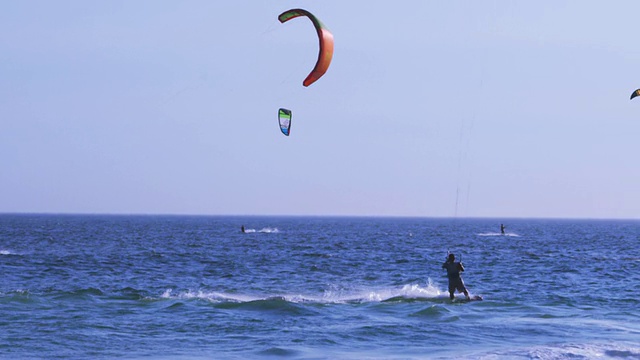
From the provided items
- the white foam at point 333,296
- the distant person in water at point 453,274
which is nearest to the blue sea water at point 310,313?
the white foam at point 333,296

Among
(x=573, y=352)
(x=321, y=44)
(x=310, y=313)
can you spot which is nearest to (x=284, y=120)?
(x=321, y=44)

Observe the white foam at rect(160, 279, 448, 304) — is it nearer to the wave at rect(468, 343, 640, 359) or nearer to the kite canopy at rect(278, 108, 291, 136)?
the kite canopy at rect(278, 108, 291, 136)

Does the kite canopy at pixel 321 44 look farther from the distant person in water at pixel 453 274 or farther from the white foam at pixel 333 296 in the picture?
the white foam at pixel 333 296

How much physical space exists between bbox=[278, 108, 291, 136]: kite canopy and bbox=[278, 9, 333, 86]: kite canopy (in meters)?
4.66

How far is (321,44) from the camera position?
23.7m

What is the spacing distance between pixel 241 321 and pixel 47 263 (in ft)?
91.2

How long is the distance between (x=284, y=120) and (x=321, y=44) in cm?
622

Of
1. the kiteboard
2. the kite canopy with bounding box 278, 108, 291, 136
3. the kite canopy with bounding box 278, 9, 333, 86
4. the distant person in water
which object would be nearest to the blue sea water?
the kiteboard

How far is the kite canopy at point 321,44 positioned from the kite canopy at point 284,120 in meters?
4.66

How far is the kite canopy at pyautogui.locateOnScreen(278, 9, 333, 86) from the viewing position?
77.7 feet

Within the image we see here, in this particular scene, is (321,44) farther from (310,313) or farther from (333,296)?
(333,296)

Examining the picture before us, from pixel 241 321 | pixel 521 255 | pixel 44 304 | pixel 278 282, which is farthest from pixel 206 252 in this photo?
pixel 241 321

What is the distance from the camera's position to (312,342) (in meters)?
20.0

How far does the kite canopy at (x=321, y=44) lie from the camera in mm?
23688
